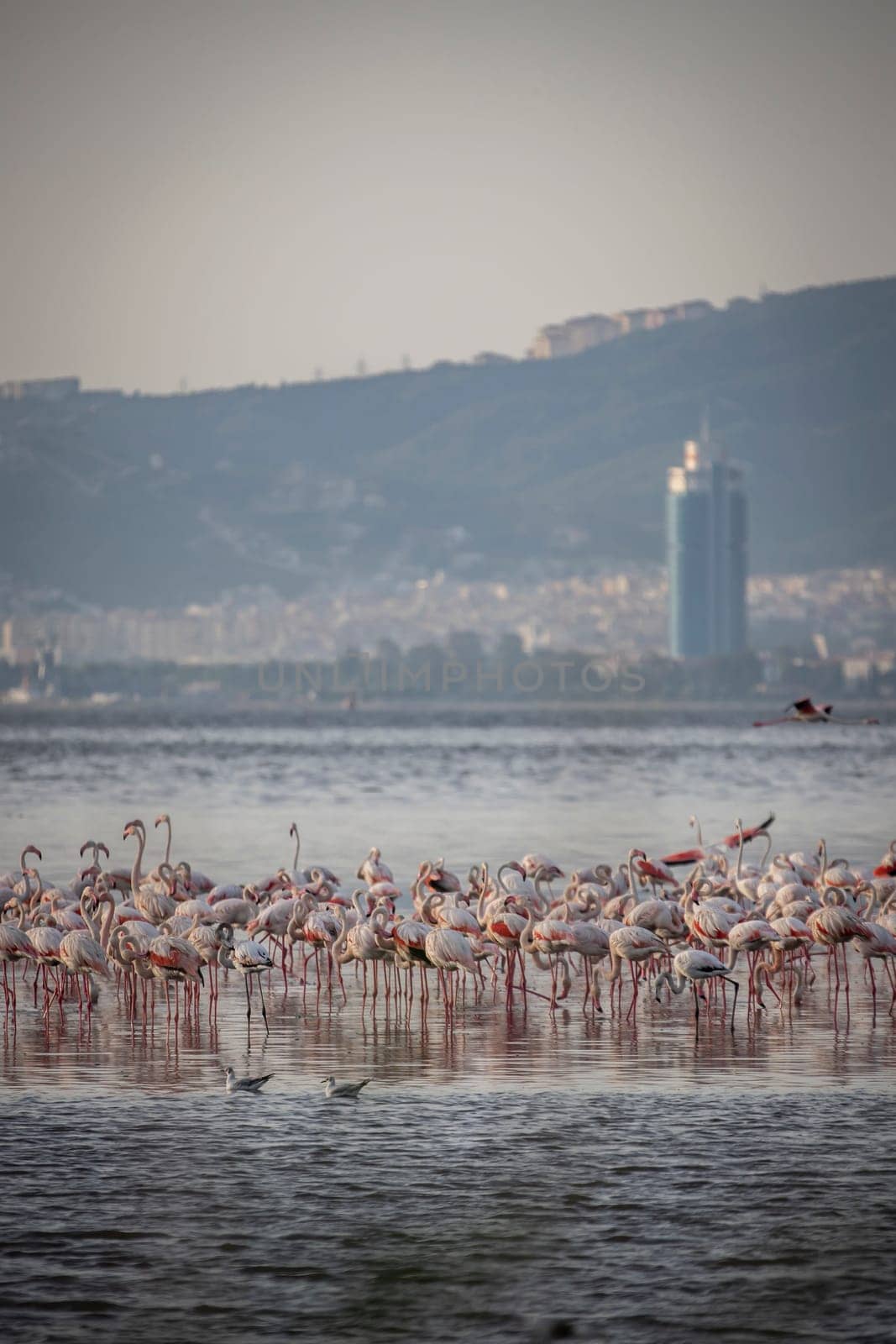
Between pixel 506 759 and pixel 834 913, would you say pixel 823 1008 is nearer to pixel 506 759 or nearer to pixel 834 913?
pixel 834 913

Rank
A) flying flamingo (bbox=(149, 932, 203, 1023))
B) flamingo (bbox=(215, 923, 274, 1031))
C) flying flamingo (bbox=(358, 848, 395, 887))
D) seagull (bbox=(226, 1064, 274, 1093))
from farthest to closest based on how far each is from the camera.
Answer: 1. flying flamingo (bbox=(358, 848, 395, 887))
2. flying flamingo (bbox=(149, 932, 203, 1023))
3. flamingo (bbox=(215, 923, 274, 1031))
4. seagull (bbox=(226, 1064, 274, 1093))

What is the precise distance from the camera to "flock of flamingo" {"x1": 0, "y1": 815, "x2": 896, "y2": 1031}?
14.3 meters

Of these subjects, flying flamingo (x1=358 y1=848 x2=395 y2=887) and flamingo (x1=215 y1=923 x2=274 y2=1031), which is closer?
flamingo (x1=215 y1=923 x2=274 y2=1031)


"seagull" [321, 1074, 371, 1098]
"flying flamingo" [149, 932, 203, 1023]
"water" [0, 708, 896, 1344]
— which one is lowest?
"water" [0, 708, 896, 1344]

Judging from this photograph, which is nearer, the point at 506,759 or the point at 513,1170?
the point at 513,1170

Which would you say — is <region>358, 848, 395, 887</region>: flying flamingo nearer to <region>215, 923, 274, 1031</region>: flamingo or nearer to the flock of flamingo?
the flock of flamingo

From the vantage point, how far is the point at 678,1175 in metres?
10.3

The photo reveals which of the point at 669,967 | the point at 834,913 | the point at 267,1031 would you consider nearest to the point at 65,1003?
the point at 267,1031

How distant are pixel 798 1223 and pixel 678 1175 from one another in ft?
2.80

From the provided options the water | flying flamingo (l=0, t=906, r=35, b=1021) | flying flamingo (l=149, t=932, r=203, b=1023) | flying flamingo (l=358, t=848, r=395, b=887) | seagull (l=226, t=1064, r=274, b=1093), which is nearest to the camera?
the water

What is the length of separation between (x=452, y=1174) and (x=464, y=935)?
415 cm

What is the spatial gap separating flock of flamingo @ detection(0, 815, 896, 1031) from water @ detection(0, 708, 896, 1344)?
0.30 meters

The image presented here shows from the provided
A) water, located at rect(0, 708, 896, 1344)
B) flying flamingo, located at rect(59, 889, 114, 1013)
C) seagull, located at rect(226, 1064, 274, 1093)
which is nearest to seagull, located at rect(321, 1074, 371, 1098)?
water, located at rect(0, 708, 896, 1344)

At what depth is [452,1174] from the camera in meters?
10.4
